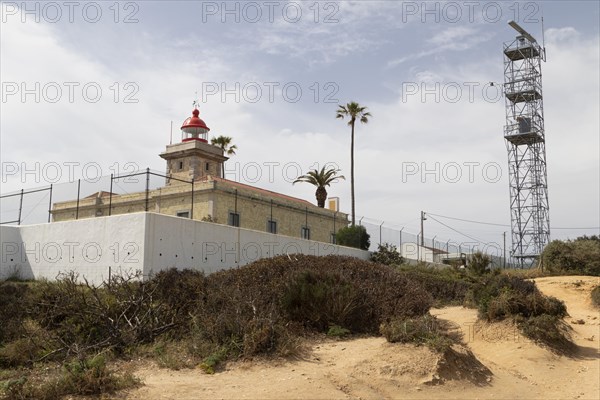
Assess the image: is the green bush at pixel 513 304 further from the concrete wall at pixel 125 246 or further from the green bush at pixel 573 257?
the green bush at pixel 573 257

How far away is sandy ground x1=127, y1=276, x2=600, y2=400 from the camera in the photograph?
25.2 ft

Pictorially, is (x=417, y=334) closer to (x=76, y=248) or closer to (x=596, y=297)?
(x=596, y=297)

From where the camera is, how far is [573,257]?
30766 millimetres

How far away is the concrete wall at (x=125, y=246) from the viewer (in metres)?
17.2

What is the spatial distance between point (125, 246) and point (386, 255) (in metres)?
18.8

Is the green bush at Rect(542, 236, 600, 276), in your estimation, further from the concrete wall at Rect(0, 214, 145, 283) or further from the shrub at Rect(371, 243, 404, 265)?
the concrete wall at Rect(0, 214, 145, 283)

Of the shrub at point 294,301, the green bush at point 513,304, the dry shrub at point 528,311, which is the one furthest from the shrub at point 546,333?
the shrub at point 294,301

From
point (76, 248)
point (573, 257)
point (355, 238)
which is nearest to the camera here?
point (76, 248)

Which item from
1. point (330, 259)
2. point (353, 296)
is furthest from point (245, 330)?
point (330, 259)

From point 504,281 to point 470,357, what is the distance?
5.28 meters

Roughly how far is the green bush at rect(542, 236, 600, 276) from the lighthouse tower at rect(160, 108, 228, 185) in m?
23.1

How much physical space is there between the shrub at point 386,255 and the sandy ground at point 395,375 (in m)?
19.0


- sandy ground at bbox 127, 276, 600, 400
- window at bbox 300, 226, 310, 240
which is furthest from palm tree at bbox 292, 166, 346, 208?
sandy ground at bbox 127, 276, 600, 400

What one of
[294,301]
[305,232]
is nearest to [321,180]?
[305,232]
